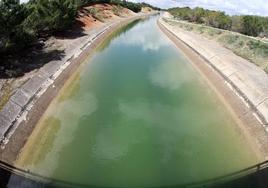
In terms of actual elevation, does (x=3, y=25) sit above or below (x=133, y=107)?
above

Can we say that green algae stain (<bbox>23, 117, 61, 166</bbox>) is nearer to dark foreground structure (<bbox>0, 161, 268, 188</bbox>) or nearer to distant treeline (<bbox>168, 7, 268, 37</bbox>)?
dark foreground structure (<bbox>0, 161, 268, 188</bbox>)

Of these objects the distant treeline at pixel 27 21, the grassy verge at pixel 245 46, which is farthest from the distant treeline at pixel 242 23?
the distant treeline at pixel 27 21

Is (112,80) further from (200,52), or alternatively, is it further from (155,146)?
(200,52)

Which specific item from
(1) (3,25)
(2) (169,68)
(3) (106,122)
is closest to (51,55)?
(1) (3,25)

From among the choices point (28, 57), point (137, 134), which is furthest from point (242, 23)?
point (137, 134)

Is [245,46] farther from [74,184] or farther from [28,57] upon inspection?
[74,184]

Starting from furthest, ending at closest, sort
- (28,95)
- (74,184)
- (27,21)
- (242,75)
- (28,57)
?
(27,21) → (28,57) → (242,75) → (28,95) → (74,184)

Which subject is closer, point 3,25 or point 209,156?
point 209,156
